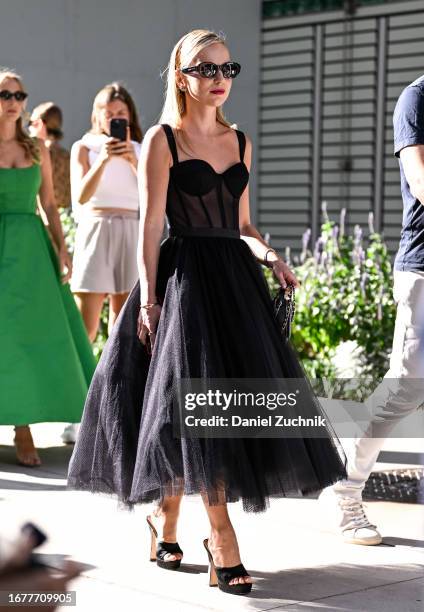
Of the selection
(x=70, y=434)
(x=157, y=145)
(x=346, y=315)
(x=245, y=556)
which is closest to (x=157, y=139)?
(x=157, y=145)

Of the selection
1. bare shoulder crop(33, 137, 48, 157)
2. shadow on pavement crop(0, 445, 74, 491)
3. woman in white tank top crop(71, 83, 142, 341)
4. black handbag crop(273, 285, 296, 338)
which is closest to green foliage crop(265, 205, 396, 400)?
woman in white tank top crop(71, 83, 142, 341)

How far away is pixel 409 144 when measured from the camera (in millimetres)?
4055

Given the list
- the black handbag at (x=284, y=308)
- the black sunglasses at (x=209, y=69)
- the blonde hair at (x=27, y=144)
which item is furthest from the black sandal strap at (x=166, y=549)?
the blonde hair at (x=27, y=144)

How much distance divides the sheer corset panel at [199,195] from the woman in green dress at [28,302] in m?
2.16

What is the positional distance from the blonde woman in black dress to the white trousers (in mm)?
513

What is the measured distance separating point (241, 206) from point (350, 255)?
3905 mm

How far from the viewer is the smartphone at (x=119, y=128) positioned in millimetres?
6180

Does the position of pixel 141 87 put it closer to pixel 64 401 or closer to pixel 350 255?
pixel 350 255

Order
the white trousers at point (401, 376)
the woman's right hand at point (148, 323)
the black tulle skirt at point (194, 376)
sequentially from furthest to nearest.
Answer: the white trousers at point (401, 376), the woman's right hand at point (148, 323), the black tulle skirt at point (194, 376)

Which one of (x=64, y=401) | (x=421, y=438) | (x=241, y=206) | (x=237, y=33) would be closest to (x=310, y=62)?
(x=237, y=33)

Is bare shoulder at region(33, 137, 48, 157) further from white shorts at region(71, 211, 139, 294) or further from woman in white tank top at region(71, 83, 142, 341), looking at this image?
white shorts at region(71, 211, 139, 294)

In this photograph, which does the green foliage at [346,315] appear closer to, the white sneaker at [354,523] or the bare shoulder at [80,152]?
the bare shoulder at [80,152]

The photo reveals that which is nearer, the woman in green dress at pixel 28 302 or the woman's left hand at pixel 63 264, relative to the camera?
the woman in green dress at pixel 28 302

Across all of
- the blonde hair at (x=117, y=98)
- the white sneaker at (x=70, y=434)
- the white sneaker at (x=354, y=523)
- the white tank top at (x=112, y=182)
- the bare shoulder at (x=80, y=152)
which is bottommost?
the white sneaker at (x=70, y=434)
